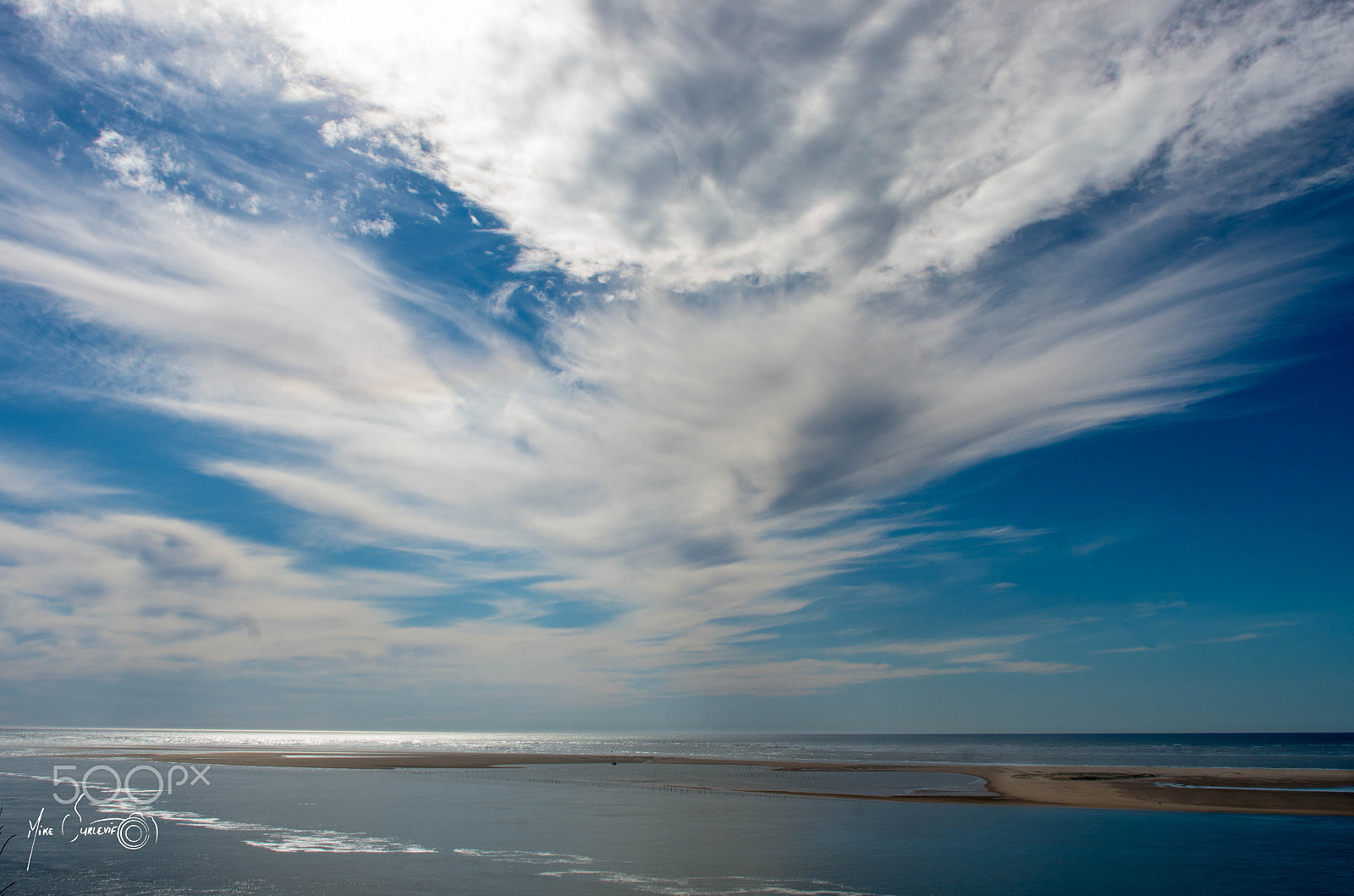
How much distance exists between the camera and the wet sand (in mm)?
41719

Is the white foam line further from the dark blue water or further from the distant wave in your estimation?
the distant wave

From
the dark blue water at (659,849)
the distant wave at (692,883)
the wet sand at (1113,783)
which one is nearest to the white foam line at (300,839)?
the dark blue water at (659,849)

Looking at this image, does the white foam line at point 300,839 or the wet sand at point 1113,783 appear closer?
the white foam line at point 300,839

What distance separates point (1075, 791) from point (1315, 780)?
22903 millimetres

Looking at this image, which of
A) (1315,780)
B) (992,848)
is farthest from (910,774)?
(992,848)

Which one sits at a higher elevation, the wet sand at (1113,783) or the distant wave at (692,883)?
the distant wave at (692,883)

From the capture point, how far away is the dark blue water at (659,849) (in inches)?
845

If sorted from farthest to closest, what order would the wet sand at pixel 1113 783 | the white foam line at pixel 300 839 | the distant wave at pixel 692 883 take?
the wet sand at pixel 1113 783, the white foam line at pixel 300 839, the distant wave at pixel 692 883

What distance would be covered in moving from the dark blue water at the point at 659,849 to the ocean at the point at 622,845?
126 millimetres

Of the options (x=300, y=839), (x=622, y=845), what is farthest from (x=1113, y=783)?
(x=300, y=839)

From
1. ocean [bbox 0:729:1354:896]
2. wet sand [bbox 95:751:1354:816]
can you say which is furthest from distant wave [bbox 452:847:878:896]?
wet sand [bbox 95:751:1354:816]

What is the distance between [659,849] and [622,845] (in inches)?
68.5

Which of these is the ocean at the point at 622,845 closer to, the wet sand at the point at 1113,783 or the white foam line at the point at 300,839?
the white foam line at the point at 300,839

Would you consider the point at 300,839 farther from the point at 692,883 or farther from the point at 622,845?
the point at 692,883
